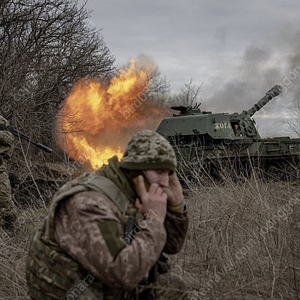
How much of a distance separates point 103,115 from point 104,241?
1532cm

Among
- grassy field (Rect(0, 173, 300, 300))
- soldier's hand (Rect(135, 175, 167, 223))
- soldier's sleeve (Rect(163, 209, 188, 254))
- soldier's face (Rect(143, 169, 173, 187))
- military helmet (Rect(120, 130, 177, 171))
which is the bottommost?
grassy field (Rect(0, 173, 300, 300))

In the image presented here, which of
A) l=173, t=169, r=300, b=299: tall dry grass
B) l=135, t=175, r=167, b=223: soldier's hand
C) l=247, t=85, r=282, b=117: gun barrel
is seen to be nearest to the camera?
l=135, t=175, r=167, b=223: soldier's hand

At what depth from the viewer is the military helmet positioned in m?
2.36

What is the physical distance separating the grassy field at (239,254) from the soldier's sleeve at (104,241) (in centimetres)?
97

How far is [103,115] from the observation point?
17344mm

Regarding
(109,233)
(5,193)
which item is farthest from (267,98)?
(109,233)

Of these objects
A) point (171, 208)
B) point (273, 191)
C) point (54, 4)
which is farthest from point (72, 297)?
point (54, 4)

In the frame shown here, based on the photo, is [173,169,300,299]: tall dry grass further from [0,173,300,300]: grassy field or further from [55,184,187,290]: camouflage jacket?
[55,184,187,290]: camouflage jacket

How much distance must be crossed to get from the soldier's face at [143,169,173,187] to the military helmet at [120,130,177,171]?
0.03 m

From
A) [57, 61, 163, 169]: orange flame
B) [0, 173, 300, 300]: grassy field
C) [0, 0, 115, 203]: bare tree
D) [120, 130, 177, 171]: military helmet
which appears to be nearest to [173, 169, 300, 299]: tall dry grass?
[0, 173, 300, 300]: grassy field

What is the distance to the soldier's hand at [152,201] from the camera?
2346 millimetres

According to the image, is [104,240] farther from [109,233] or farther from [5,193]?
[5,193]

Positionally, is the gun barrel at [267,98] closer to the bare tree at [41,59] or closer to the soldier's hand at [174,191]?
the bare tree at [41,59]

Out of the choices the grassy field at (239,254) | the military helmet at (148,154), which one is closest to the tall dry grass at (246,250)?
the grassy field at (239,254)
